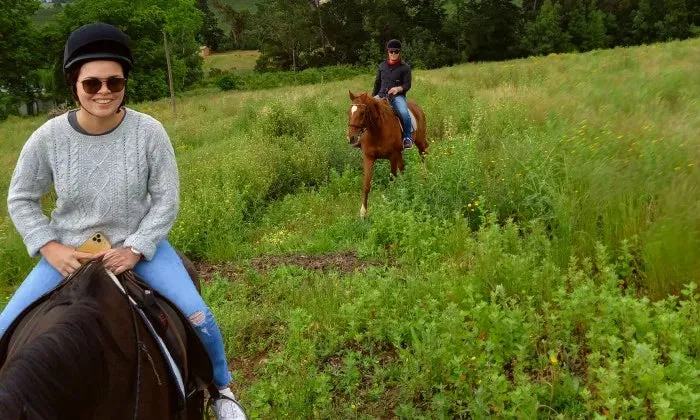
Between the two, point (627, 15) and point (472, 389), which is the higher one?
point (627, 15)

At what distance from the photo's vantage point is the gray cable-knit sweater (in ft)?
8.73

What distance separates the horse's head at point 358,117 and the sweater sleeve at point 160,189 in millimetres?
5360

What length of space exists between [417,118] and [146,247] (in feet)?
26.2

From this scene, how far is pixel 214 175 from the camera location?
952 cm

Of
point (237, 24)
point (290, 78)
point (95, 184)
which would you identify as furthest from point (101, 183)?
point (237, 24)

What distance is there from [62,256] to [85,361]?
0.94 m

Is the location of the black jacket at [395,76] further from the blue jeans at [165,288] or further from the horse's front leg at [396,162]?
the blue jeans at [165,288]

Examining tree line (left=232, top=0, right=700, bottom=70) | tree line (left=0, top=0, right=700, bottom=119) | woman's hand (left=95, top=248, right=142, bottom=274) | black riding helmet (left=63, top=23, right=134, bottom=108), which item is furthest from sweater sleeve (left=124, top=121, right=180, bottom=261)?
tree line (left=232, top=0, right=700, bottom=70)

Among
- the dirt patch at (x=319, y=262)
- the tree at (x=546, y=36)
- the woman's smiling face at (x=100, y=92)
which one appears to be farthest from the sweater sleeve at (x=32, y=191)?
the tree at (x=546, y=36)

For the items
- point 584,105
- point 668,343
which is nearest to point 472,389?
point 668,343

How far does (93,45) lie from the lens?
2504 millimetres

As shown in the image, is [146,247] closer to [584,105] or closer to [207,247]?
[207,247]

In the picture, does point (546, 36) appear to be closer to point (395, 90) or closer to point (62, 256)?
point (395, 90)

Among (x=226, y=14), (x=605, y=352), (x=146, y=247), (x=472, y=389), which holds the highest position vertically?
(x=226, y=14)
